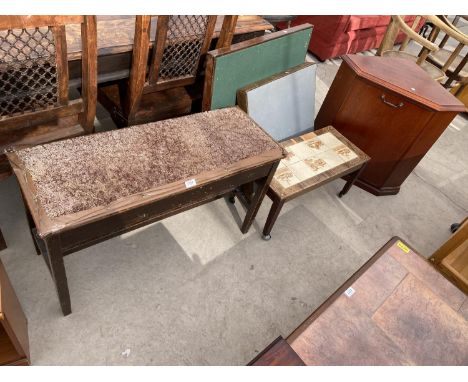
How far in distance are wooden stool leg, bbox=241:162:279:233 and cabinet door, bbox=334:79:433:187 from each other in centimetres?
103

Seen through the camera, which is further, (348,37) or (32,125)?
(348,37)

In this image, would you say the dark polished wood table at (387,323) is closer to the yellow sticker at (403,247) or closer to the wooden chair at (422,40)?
the yellow sticker at (403,247)

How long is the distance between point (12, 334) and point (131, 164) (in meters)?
0.84

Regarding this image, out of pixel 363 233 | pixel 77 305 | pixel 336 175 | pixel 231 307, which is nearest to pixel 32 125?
pixel 77 305

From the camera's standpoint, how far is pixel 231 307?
6.80 feet

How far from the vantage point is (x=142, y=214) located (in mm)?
1597

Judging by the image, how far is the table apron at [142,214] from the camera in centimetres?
145

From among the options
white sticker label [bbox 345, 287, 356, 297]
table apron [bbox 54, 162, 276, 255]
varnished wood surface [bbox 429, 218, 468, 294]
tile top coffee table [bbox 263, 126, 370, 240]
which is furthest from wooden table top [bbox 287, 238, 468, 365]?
table apron [bbox 54, 162, 276, 255]

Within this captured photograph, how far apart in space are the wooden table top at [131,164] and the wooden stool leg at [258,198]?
0.17m

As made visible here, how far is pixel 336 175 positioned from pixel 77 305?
1.74 metres

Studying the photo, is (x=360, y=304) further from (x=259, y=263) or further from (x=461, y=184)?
(x=461, y=184)

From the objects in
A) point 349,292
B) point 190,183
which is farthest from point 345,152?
point 190,183

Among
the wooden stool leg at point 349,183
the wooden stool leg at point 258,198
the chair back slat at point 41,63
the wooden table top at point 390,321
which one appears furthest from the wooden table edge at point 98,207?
the wooden stool leg at point 349,183

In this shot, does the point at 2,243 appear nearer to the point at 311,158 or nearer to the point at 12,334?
the point at 12,334
